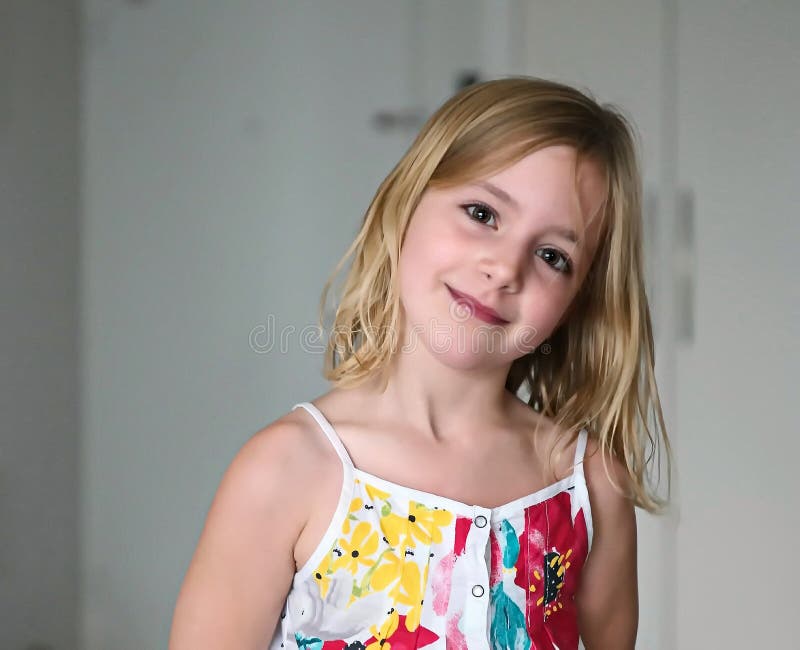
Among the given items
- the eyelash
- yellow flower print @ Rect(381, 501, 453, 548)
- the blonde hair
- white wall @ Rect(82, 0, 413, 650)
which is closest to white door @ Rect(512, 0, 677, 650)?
white wall @ Rect(82, 0, 413, 650)

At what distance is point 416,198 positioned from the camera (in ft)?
3.02

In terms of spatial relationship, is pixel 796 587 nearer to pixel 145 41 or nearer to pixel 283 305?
pixel 283 305

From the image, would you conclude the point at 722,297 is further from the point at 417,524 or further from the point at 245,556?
the point at 245,556

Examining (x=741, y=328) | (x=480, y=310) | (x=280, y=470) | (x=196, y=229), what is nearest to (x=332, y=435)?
(x=280, y=470)

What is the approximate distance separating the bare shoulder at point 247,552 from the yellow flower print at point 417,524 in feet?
0.25

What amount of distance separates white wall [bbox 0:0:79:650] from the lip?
0.90 m

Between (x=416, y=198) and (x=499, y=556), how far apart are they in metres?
0.35

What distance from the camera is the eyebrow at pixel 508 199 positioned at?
0.85 meters

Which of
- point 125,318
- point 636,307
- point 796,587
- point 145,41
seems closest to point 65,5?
point 145,41

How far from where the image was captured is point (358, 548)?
0.83 meters

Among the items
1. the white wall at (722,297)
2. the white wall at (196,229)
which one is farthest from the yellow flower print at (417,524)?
the white wall at (196,229)

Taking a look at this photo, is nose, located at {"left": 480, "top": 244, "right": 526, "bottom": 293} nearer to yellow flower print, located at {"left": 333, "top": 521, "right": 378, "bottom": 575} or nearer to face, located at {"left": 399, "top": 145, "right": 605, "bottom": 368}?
face, located at {"left": 399, "top": 145, "right": 605, "bottom": 368}

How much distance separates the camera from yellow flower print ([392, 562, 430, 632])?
0.83 meters

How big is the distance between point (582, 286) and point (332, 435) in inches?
12.8
